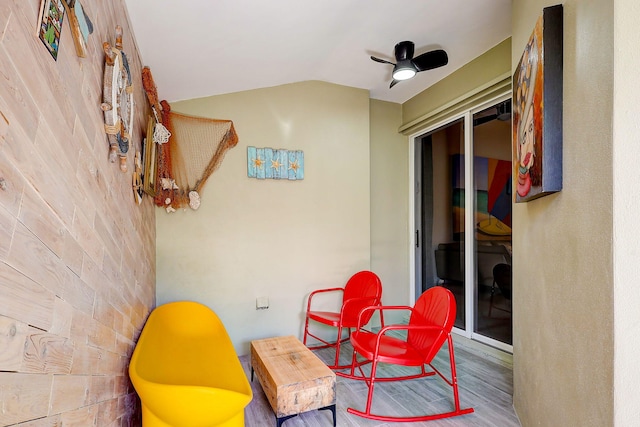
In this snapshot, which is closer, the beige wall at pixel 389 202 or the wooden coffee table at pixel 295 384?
the wooden coffee table at pixel 295 384

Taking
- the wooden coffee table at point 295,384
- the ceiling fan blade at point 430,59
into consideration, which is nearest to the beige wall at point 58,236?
the wooden coffee table at point 295,384

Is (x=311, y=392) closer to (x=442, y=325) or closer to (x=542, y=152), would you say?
(x=442, y=325)

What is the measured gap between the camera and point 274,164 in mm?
3143

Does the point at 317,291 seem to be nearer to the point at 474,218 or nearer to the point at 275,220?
the point at 275,220

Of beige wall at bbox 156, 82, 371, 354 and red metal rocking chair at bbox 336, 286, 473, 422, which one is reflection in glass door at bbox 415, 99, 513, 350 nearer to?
beige wall at bbox 156, 82, 371, 354

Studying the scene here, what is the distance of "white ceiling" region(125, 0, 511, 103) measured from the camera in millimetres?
1922

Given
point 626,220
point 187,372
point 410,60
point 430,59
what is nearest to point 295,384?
point 187,372

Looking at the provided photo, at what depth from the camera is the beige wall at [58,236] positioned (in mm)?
718

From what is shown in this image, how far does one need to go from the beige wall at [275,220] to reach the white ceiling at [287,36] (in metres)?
0.29

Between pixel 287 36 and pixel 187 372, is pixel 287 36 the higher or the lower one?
the higher one

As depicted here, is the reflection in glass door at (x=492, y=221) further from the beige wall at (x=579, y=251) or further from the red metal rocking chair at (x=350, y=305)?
the beige wall at (x=579, y=251)

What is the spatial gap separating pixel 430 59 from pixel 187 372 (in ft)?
9.41

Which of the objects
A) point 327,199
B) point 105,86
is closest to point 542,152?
point 105,86

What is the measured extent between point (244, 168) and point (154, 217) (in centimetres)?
91
